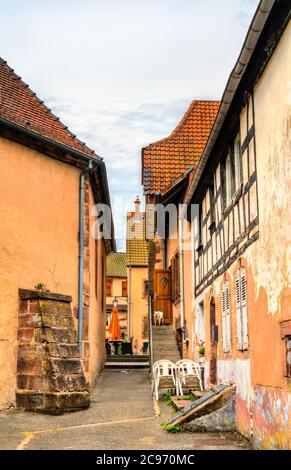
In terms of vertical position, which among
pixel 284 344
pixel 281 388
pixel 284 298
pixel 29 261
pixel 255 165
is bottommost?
pixel 281 388

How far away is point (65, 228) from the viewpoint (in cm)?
1312

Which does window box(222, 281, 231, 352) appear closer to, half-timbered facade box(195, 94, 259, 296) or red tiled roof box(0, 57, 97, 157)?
half-timbered facade box(195, 94, 259, 296)

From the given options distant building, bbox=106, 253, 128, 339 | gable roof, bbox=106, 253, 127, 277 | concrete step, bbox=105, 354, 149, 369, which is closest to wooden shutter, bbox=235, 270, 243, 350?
concrete step, bbox=105, 354, 149, 369

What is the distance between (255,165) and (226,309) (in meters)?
3.65

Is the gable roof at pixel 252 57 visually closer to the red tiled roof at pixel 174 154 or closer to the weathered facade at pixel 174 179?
the weathered facade at pixel 174 179

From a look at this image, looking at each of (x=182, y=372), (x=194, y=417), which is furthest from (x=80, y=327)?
(x=194, y=417)

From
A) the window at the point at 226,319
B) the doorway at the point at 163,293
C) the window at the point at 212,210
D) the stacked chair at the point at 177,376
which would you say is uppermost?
the window at the point at 212,210

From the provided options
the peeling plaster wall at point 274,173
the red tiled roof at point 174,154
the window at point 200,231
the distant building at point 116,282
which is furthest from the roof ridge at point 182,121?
the distant building at point 116,282

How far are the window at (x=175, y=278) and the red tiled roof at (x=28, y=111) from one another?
684cm

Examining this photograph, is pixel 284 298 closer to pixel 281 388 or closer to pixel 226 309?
pixel 281 388

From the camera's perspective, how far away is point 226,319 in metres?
11.4

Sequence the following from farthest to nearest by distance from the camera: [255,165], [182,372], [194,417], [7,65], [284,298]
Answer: [7,65] < [182,372] < [194,417] < [255,165] < [284,298]

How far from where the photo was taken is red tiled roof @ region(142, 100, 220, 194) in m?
20.7

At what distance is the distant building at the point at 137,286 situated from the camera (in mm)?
39750
